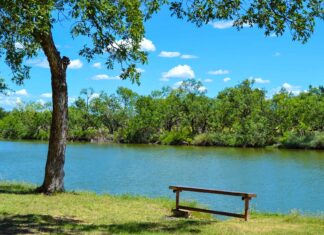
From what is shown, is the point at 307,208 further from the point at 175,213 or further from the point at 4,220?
the point at 4,220

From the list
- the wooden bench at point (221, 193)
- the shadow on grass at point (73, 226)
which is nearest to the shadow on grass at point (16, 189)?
the shadow on grass at point (73, 226)

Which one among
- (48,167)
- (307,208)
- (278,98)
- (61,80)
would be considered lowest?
(307,208)

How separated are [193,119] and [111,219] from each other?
81059mm

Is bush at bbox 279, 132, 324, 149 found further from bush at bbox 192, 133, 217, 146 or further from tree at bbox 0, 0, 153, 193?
tree at bbox 0, 0, 153, 193

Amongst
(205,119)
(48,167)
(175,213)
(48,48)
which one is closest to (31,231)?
(175,213)

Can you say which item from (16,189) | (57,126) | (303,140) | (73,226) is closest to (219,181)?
(16,189)

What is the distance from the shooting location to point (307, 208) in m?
21.1

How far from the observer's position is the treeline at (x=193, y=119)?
7769 cm

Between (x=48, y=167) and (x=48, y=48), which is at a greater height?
(x=48, y=48)

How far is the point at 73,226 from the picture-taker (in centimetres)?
1036

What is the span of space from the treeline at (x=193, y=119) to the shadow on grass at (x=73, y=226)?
63576 millimetres

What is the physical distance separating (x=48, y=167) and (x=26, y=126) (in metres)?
103

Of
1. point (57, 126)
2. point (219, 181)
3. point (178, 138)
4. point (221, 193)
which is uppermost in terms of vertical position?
point (178, 138)

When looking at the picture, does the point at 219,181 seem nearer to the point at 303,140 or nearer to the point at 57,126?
the point at 57,126
